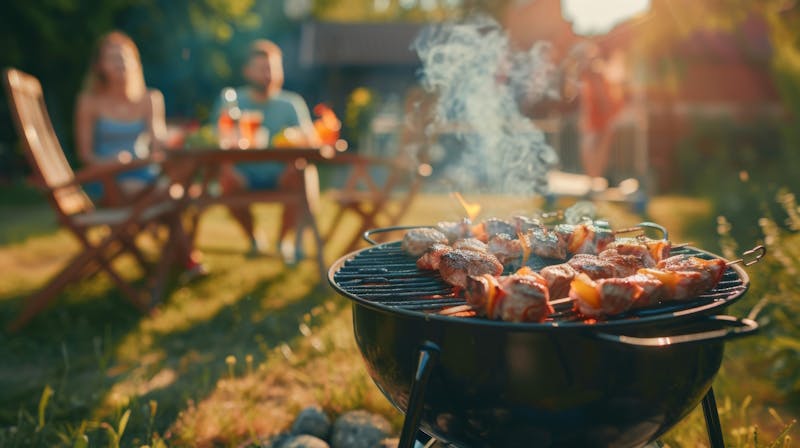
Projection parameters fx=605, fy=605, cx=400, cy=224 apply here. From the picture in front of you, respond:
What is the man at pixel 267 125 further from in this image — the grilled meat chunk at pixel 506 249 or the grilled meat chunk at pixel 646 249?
the grilled meat chunk at pixel 646 249

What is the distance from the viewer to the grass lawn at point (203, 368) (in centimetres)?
269

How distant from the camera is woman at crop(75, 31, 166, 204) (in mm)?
5516

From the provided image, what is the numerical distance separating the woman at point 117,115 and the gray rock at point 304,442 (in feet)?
10.5

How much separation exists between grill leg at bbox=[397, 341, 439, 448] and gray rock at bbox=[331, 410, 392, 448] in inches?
37.3

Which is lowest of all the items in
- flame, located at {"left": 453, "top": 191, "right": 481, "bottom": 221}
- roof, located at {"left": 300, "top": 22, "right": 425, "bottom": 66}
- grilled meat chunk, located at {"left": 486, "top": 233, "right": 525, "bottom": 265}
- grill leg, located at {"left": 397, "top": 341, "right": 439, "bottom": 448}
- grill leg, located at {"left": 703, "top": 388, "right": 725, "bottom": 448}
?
grill leg, located at {"left": 703, "top": 388, "right": 725, "bottom": 448}

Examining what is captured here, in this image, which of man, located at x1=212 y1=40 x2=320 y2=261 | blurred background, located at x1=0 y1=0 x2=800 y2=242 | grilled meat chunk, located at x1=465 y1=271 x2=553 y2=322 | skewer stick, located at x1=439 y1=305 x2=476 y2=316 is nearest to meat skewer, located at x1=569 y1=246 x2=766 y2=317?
grilled meat chunk, located at x1=465 y1=271 x2=553 y2=322

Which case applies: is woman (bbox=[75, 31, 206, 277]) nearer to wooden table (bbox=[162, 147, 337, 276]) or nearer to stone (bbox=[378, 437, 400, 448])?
wooden table (bbox=[162, 147, 337, 276])

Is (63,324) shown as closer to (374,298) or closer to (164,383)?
(164,383)

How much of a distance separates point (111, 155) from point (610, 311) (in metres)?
5.29

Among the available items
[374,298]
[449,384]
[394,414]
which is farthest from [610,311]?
[394,414]

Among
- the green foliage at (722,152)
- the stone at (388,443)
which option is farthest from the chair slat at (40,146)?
the green foliage at (722,152)

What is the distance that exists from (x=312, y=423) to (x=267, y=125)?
4.19 m

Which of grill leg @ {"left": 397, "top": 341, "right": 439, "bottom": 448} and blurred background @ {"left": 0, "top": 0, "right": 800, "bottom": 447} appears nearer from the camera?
grill leg @ {"left": 397, "top": 341, "right": 439, "bottom": 448}

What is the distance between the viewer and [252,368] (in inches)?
135
